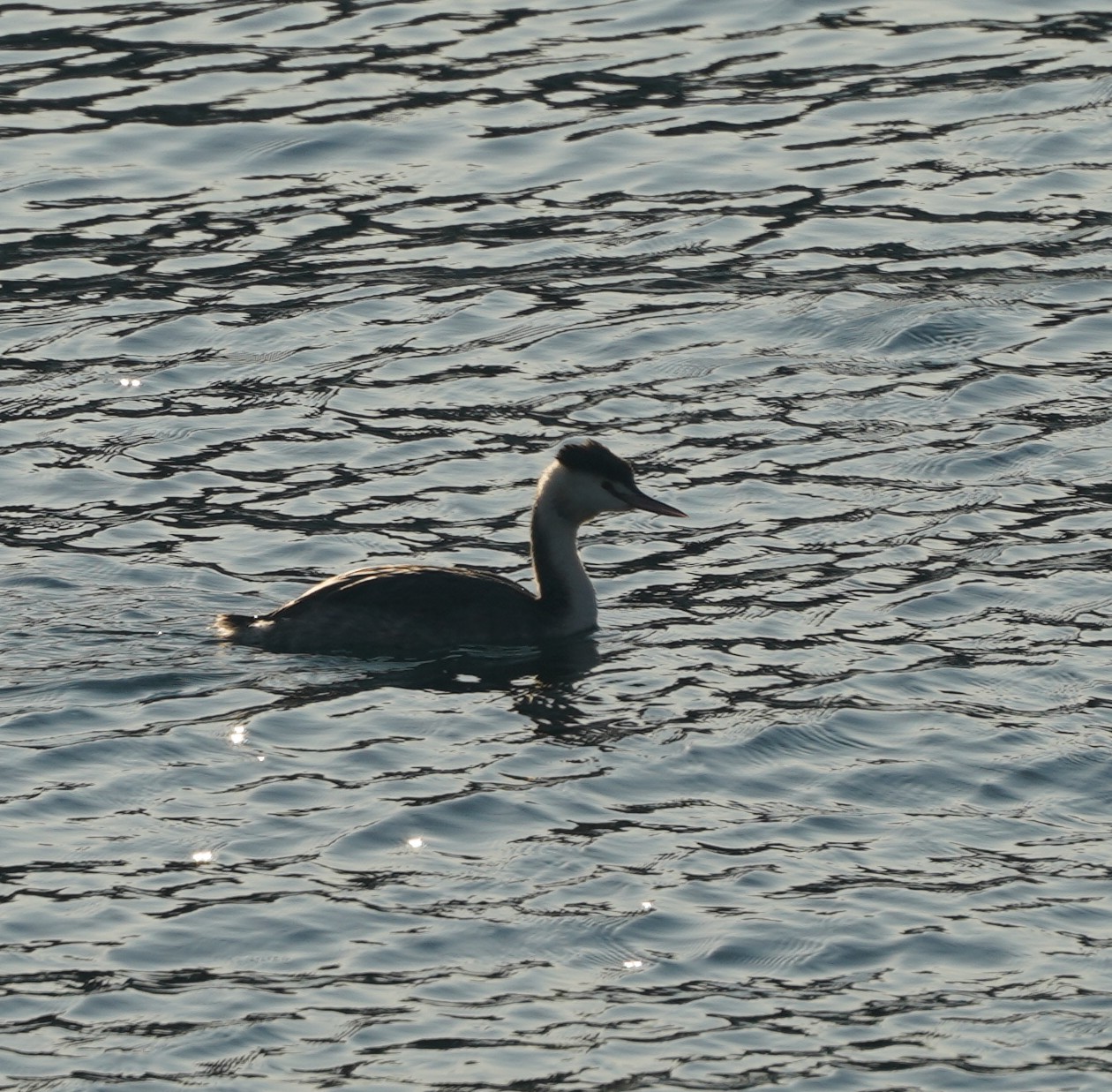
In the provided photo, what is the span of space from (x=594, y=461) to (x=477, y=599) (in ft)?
3.76

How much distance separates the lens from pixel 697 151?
22.9 meters

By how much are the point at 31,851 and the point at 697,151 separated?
1230 centimetres

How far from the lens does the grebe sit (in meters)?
14.9

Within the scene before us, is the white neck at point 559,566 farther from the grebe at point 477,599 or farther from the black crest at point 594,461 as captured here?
the black crest at point 594,461

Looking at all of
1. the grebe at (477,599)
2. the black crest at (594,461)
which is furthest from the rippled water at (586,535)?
the black crest at (594,461)

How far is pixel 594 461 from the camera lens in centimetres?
1572

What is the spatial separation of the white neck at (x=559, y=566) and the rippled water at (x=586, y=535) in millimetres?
294

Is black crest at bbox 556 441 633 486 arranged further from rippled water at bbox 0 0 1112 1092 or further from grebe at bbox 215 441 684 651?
rippled water at bbox 0 0 1112 1092

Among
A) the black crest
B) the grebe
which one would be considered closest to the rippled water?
the grebe

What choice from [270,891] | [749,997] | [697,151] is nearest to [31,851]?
[270,891]

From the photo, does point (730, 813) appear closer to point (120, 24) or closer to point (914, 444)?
point (914, 444)

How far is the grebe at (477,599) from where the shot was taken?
14898mm

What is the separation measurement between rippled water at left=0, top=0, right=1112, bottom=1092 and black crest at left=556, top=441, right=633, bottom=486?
79 cm

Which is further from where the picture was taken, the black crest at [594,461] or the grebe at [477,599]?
the black crest at [594,461]
